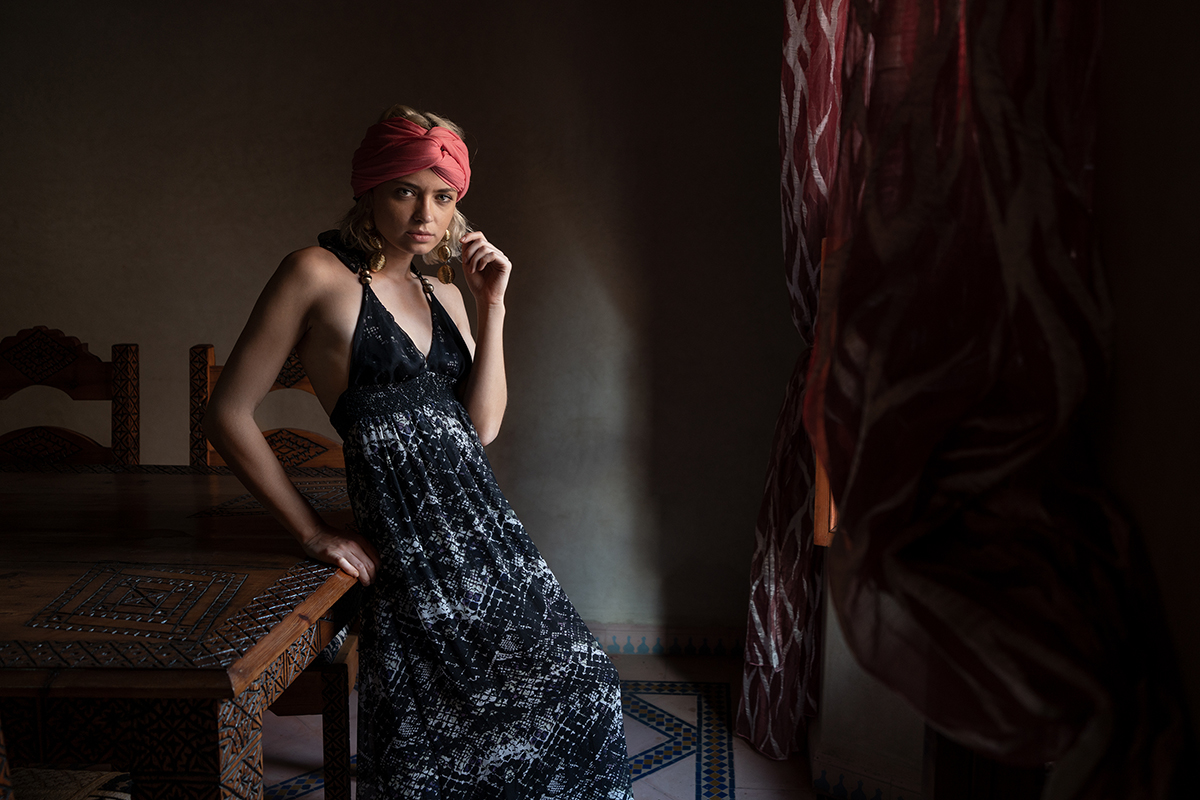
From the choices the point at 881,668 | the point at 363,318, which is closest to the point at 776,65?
the point at 363,318

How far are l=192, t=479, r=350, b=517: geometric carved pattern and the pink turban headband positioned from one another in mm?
744

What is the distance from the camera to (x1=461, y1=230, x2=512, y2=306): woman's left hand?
1761mm

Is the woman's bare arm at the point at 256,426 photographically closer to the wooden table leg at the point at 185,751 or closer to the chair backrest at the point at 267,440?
the wooden table leg at the point at 185,751

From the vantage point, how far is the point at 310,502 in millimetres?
1805

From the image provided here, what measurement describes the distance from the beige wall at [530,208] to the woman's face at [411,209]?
1312 millimetres

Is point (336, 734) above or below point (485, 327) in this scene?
below

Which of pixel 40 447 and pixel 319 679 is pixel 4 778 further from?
pixel 40 447

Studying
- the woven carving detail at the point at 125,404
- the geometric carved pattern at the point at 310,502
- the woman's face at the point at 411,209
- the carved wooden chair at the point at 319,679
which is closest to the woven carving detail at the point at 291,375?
the carved wooden chair at the point at 319,679

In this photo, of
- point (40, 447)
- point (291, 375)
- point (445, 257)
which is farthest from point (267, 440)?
point (445, 257)

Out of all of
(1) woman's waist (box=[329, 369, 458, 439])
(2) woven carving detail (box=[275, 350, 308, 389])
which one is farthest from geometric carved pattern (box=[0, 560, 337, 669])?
(2) woven carving detail (box=[275, 350, 308, 389])

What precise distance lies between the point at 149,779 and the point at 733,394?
7.43ft

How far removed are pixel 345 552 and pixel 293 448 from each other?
1019mm

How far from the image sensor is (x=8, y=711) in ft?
3.29

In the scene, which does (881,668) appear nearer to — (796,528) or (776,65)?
(796,528)
